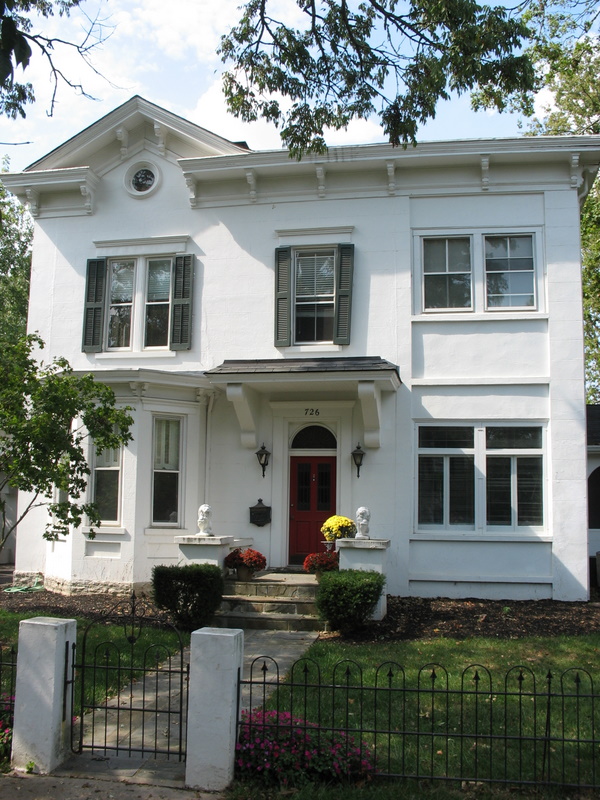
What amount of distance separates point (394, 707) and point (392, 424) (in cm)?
645

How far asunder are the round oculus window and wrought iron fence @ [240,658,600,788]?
10201mm

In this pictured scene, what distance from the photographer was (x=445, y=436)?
12914 mm

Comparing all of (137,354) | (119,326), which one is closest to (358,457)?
(137,354)

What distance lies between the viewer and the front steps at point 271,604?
1070 centimetres

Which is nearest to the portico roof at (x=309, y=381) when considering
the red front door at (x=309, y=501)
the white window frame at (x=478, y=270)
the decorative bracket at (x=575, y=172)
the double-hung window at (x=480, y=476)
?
the red front door at (x=309, y=501)

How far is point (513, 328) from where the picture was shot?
504 inches

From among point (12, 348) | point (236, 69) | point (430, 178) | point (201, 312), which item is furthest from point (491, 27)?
point (201, 312)

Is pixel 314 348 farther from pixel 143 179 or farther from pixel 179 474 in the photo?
pixel 143 179

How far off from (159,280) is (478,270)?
6.02 metres

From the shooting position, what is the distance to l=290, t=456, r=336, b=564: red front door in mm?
13328

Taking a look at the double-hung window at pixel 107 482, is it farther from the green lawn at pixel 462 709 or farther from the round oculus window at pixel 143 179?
the round oculus window at pixel 143 179

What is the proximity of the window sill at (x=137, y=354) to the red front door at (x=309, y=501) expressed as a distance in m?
3.08

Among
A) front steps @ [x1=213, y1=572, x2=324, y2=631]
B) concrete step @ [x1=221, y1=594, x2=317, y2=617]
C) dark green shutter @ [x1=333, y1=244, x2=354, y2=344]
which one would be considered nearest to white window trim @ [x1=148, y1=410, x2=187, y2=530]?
front steps @ [x1=213, y1=572, x2=324, y2=631]

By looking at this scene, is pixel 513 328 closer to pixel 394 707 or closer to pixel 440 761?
pixel 394 707
